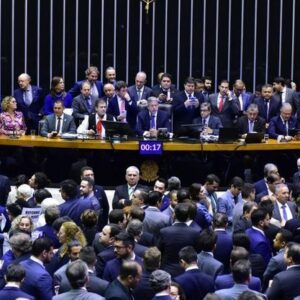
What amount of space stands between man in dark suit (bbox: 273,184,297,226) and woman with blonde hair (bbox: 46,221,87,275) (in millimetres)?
3985

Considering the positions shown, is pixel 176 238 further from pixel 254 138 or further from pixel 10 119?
pixel 10 119

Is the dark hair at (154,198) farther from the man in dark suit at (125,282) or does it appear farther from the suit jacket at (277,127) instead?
the suit jacket at (277,127)

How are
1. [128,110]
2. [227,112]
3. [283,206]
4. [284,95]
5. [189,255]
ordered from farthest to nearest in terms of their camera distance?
[284,95]
[227,112]
[128,110]
[283,206]
[189,255]

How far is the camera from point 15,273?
48.9 ft

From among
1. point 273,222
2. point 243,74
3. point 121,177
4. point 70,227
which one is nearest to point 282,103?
point 243,74

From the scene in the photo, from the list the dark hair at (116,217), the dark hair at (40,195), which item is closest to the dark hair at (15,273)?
the dark hair at (116,217)

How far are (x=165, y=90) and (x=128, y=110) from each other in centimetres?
96

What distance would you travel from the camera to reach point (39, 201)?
19656 millimetres

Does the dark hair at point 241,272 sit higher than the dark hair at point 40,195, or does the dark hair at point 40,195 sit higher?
the dark hair at point 40,195

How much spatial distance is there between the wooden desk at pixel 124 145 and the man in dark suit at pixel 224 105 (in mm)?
1724

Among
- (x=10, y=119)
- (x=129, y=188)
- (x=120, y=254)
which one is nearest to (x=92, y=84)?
(x=10, y=119)

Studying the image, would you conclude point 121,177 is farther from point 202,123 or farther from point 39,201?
point 39,201

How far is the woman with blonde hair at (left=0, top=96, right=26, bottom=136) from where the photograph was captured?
84.6 feet

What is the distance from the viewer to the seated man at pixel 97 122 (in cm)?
2542
